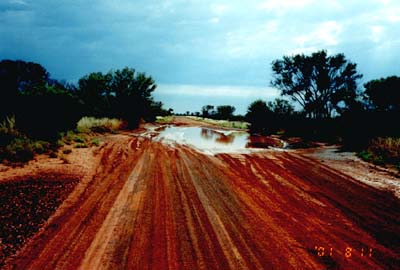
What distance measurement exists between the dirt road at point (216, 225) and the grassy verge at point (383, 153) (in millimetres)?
4684

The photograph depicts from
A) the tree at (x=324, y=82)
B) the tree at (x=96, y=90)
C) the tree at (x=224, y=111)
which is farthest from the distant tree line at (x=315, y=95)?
the tree at (x=224, y=111)

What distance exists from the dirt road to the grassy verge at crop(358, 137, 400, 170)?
4.68 m

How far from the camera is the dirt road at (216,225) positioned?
15.3 ft

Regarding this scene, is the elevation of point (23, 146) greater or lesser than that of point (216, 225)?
greater

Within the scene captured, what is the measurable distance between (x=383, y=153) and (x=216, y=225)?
42.5 ft

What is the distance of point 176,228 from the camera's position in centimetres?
583

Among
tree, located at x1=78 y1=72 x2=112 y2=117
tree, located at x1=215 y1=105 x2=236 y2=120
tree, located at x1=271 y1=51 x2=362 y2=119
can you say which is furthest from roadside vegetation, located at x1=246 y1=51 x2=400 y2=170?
tree, located at x1=215 y1=105 x2=236 y2=120

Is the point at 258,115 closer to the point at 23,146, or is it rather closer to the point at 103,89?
the point at 103,89

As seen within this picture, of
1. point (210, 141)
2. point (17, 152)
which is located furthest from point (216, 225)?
point (210, 141)

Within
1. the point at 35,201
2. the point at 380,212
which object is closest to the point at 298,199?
the point at 380,212

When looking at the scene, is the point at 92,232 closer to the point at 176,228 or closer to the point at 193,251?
the point at 176,228

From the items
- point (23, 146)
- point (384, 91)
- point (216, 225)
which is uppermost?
point (384, 91)

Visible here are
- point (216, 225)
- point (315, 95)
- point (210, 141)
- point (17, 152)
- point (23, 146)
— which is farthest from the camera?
point (315, 95)

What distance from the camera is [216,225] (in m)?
6.06
